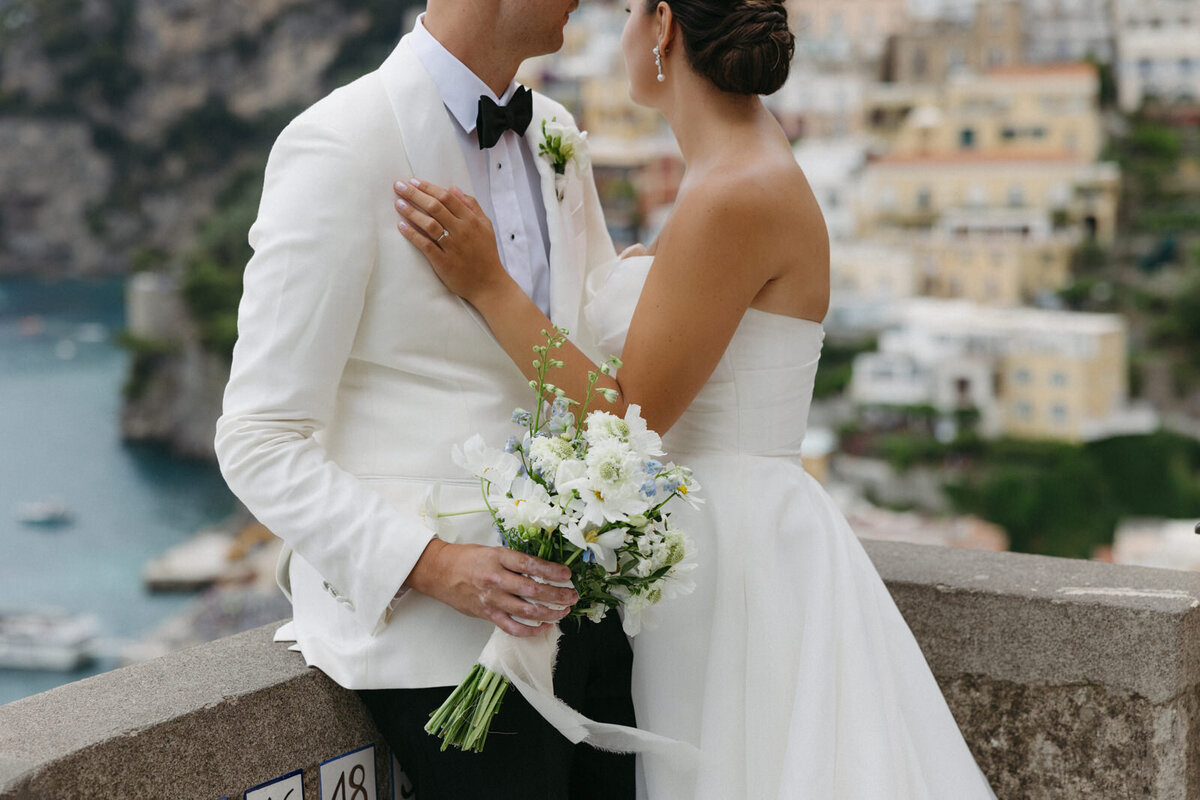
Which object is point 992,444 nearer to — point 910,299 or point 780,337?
point 910,299

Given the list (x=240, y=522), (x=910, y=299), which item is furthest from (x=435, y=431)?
(x=240, y=522)

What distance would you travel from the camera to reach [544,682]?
1245 mm

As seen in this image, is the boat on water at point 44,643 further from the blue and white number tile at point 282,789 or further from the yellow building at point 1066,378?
the blue and white number tile at point 282,789

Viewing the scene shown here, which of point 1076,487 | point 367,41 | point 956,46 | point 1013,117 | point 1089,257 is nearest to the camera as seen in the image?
point 1076,487

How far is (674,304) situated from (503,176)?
0.24 metres

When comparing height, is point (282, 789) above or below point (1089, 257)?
below

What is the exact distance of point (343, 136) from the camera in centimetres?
122

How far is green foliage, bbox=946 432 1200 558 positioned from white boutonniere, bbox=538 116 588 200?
36373mm

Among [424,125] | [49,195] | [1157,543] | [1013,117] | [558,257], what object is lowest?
[1157,543]

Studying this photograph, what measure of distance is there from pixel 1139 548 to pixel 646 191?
1786cm

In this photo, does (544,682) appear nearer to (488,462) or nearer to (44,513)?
(488,462)

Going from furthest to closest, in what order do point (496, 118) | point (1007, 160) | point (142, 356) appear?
1. point (142, 356)
2. point (1007, 160)
3. point (496, 118)

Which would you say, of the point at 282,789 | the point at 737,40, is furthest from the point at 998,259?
the point at 282,789

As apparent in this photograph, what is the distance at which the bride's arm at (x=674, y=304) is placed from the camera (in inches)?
50.6
